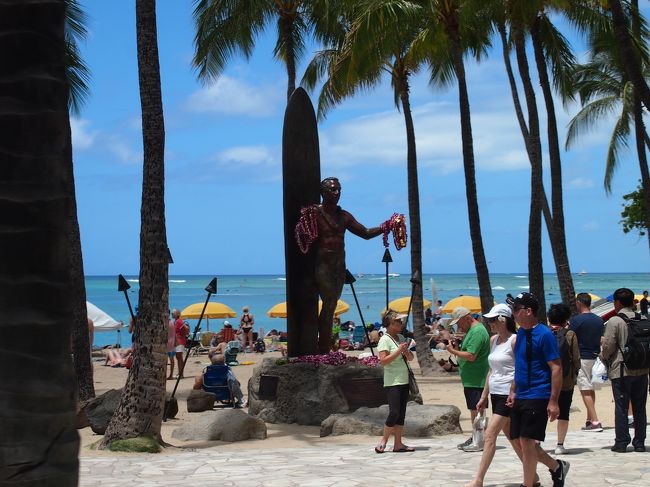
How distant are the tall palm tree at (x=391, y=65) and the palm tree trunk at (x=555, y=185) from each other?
284 centimetres

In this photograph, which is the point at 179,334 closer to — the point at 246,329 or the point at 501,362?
the point at 246,329

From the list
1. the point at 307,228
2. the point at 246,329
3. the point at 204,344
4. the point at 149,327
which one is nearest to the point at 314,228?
the point at 307,228

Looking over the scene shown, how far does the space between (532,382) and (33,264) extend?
15.5 ft

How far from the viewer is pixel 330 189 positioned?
1306 cm

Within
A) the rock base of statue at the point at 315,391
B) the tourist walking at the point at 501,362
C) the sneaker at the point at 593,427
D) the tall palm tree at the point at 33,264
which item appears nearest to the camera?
the tall palm tree at the point at 33,264

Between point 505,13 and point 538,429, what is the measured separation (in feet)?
52.4

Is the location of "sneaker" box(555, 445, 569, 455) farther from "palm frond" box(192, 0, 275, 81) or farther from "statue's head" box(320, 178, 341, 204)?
"palm frond" box(192, 0, 275, 81)

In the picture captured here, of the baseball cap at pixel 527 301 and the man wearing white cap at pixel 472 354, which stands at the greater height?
the baseball cap at pixel 527 301

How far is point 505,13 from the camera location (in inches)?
831

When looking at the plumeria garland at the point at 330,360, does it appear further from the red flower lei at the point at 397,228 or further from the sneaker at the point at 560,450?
the sneaker at the point at 560,450

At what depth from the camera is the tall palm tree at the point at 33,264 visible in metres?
2.82

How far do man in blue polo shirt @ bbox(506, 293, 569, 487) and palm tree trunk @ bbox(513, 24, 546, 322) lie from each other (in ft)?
47.4

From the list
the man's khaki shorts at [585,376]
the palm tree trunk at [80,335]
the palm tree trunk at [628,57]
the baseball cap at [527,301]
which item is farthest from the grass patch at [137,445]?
the palm tree trunk at [628,57]

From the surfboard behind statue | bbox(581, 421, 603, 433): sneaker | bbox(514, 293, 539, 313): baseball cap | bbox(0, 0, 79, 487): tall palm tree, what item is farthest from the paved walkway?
bbox(0, 0, 79, 487): tall palm tree
